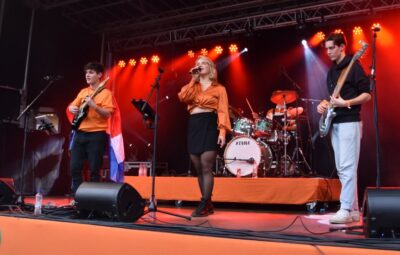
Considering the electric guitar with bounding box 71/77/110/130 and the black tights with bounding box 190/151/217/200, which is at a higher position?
the electric guitar with bounding box 71/77/110/130

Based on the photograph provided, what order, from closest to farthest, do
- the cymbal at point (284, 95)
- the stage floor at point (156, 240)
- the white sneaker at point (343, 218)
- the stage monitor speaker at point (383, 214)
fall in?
1. the stage floor at point (156, 240)
2. the stage monitor speaker at point (383, 214)
3. the white sneaker at point (343, 218)
4. the cymbal at point (284, 95)

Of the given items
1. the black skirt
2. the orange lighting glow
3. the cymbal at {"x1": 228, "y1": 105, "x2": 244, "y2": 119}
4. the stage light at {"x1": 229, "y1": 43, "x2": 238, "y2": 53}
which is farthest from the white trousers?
the stage light at {"x1": 229, "y1": 43, "x2": 238, "y2": 53}

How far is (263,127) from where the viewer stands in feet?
24.9

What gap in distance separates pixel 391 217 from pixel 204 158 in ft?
6.50

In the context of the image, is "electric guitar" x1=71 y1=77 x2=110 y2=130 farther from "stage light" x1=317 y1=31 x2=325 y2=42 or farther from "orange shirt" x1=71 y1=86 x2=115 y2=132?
"stage light" x1=317 y1=31 x2=325 y2=42

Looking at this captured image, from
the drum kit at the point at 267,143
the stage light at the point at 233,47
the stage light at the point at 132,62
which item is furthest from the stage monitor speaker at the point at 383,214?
the stage light at the point at 132,62

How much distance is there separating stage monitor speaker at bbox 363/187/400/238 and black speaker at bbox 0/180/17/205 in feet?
11.3

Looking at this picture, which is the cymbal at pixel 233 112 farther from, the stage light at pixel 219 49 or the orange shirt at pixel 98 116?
the orange shirt at pixel 98 116

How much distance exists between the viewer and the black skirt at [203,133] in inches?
151

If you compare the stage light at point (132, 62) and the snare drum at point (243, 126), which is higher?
the stage light at point (132, 62)

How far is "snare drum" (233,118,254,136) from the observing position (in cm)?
771

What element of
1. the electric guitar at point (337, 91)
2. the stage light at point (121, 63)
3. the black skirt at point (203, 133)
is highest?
the stage light at point (121, 63)

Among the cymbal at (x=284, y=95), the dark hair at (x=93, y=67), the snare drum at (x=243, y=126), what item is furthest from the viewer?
the snare drum at (x=243, y=126)

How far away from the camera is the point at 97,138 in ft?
12.3
